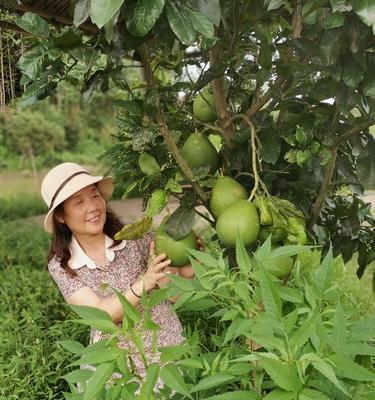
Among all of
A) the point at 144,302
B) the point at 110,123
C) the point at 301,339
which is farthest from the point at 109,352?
the point at 110,123

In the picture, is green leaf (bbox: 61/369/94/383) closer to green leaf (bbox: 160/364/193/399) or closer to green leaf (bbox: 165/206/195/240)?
green leaf (bbox: 160/364/193/399)

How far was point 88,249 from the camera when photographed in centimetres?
156

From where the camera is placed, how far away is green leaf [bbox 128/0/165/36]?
71 centimetres

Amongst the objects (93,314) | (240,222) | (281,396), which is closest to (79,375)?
(93,314)

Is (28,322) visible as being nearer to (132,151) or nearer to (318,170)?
(132,151)

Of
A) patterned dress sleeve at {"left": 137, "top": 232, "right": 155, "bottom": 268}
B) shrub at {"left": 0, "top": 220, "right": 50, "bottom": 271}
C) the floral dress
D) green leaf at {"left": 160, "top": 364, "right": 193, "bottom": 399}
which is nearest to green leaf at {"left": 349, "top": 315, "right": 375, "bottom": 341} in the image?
green leaf at {"left": 160, "top": 364, "right": 193, "bottom": 399}

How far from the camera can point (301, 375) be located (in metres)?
0.62

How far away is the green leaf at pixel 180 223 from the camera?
3.86 feet

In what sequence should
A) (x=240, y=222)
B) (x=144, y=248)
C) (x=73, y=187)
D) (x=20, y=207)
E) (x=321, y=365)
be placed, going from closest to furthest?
(x=321, y=365), (x=240, y=222), (x=73, y=187), (x=144, y=248), (x=20, y=207)

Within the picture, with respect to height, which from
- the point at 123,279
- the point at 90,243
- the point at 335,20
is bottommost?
the point at 123,279

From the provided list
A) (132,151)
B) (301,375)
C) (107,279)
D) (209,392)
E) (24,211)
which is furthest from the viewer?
(24,211)

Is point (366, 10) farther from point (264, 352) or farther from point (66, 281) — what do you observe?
point (66, 281)

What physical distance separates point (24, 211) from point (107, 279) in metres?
4.88

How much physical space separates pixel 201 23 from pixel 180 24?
0.03 m
